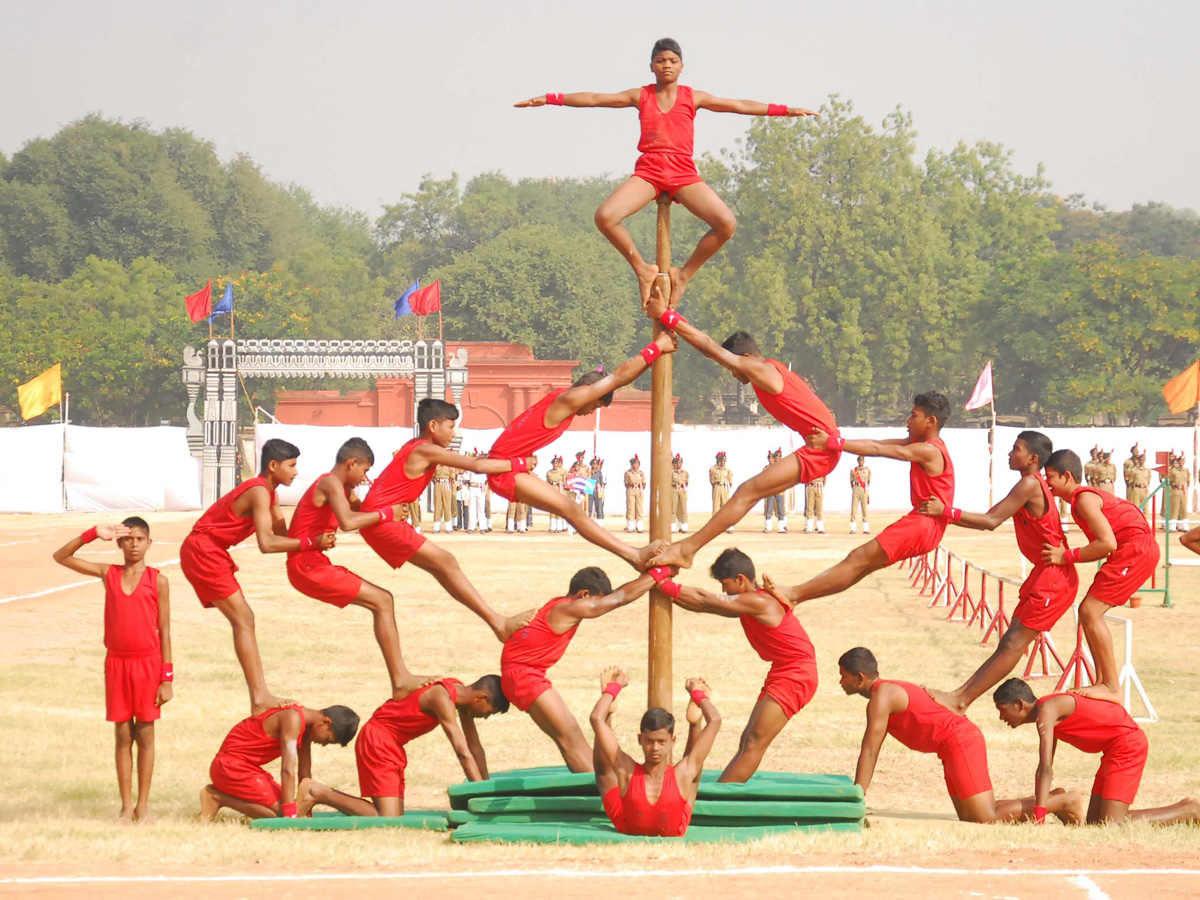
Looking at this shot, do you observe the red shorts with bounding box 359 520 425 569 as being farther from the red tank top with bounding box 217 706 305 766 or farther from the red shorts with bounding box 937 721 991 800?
the red shorts with bounding box 937 721 991 800

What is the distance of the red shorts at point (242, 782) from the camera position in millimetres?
8609

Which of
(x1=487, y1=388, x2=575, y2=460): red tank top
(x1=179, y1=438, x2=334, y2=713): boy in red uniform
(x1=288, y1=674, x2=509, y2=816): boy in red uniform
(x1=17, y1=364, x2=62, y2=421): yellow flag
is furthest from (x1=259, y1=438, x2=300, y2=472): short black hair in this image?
(x1=17, y1=364, x2=62, y2=421): yellow flag

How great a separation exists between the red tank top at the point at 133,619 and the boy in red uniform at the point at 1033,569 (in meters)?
4.80

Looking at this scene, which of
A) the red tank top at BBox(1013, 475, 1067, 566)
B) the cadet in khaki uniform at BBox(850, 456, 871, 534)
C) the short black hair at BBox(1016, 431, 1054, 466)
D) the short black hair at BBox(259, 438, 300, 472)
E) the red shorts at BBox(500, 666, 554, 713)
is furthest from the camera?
the cadet in khaki uniform at BBox(850, 456, 871, 534)

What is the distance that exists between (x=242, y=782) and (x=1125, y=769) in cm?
501

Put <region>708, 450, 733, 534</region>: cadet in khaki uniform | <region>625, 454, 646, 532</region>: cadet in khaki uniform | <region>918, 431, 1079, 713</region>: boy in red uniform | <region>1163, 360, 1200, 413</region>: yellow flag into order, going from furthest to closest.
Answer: <region>1163, 360, 1200, 413</region>: yellow flag
<region>708, 450, 733, 534</region>: cadet in khaki uniform
<region>625, 454, 646, 532</region>: cadet in khaki uniform
<region>918, 431, 1079, 713</region>: boy in red uniform

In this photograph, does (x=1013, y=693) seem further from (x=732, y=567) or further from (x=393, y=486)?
(x=393, y=486)

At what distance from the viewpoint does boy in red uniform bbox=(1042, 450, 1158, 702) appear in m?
9.59

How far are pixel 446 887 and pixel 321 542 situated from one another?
2.79 metres

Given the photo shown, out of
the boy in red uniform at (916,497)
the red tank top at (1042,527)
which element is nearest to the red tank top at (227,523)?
the boy in red uniform at (916,497)

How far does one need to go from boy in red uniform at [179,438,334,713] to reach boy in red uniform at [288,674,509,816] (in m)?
0.84

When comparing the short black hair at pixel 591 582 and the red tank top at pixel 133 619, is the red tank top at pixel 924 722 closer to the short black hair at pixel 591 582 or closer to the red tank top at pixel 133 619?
the short black hair at pixel 591 582

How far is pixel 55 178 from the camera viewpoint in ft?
247

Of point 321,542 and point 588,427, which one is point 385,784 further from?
point 588,427
